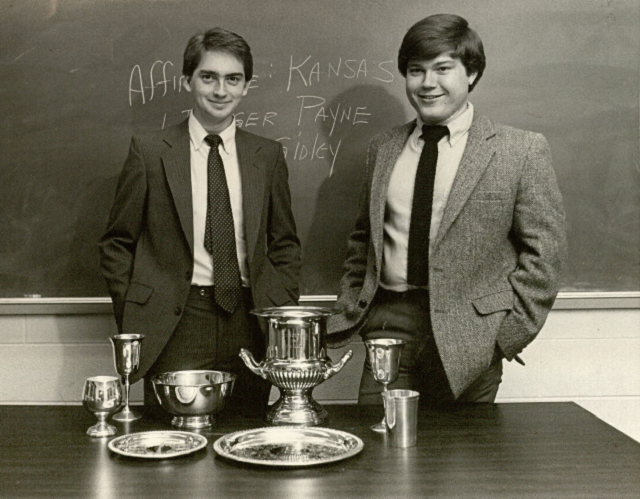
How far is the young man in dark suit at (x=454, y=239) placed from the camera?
2145 millimetres

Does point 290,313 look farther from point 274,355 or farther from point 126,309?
point 126,309

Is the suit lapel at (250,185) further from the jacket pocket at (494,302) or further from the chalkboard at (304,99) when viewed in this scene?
the jacket pocket at (494,302)

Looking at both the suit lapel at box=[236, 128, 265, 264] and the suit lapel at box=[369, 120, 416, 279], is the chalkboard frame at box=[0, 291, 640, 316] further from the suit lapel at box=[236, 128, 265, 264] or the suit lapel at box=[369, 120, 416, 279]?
the suit lapel at box=[369, 120, 416, 279]

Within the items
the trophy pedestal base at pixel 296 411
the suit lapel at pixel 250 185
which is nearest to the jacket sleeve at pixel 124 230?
the suit lapel at pixel 250 185

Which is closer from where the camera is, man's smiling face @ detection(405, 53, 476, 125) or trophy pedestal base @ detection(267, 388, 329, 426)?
trophy pedestal base @ detection(267, 388, 329, 426)

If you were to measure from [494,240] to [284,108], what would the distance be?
1001 mm

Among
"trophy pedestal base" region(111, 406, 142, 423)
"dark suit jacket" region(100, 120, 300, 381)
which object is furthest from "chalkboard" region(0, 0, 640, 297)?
"trophy pedestal base" region(111, 406, 142, 423)

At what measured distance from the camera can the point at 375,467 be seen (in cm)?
147

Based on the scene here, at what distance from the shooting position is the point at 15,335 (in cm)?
287

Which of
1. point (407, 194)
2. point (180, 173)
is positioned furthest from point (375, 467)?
point (180, 173)

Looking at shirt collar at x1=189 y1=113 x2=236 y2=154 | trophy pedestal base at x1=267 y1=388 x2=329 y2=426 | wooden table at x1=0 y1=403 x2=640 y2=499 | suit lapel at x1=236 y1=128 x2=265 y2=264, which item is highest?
shirt collar at x1=189 y1=113 x2=236 y2=154

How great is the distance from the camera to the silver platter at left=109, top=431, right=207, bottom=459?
1.52 m

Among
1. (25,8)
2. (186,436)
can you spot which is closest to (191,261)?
(186,436)

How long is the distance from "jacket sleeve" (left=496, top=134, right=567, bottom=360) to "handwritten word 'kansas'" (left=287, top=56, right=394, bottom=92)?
0.79m
